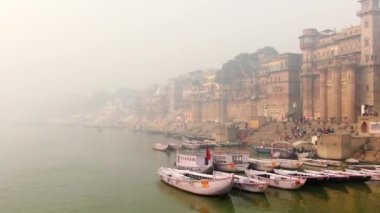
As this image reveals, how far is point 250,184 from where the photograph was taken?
22.5 m

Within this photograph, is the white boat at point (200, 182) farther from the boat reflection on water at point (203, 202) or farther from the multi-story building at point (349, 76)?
the multi-story building at point (349, 76)

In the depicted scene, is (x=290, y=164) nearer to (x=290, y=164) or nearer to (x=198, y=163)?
(x=290, y=164)

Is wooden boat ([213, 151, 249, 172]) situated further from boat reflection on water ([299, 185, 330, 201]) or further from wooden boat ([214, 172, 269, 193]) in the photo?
boat reflection on water ([299, 185, 330, 201])

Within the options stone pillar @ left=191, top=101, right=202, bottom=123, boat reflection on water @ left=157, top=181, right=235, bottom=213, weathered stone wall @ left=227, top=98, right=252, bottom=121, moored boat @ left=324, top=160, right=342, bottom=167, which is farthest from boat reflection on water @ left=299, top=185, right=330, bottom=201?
stone pillar @ left=191, top=101, right=202, bottom=123

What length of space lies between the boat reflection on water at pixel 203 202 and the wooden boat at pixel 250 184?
1.05 m

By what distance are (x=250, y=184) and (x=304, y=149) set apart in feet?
48.1

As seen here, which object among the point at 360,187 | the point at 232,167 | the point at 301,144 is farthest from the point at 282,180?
the point at 301,144

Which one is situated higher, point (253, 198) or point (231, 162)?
point (231, 162)

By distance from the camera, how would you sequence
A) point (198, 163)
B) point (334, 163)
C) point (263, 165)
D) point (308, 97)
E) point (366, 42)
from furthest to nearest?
point (308, 97) → point (366, 42) → point (334, 163) → point (263, 165) → point (198, 163)

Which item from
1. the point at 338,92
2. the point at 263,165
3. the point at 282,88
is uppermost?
the point at 282,88

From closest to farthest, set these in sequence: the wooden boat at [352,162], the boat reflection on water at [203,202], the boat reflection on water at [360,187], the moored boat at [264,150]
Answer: the boat reflection on water at [203,202], the boat reflection on water at [360,187], the wooden boat at [352,162], the moored boat at [264,150]

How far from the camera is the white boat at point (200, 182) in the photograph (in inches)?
845

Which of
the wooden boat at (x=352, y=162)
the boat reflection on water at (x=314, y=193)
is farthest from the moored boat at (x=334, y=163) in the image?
the boat reflection on water at (x=314, y=193)

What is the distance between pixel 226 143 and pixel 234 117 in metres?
20.3
